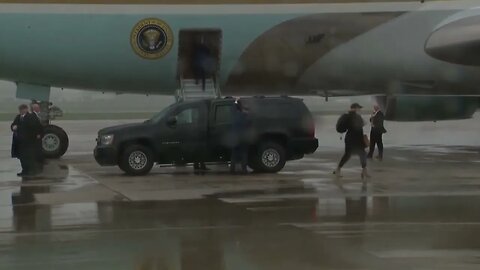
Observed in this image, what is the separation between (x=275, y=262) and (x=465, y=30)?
41.9ft

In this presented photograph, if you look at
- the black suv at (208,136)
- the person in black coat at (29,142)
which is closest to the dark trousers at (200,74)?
the black suv at (208,136)

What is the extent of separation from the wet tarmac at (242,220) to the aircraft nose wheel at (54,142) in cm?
326

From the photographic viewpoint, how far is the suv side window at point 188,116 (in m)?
16.6

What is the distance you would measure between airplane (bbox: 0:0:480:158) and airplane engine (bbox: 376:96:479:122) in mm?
1235

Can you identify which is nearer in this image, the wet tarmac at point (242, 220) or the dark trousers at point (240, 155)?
the wet tarmac at point (242, 220)

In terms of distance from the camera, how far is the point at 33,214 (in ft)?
35.8

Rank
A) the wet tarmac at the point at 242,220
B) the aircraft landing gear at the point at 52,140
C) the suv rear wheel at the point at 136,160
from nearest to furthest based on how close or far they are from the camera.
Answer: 1. the wet tarmac at the point at 242,220
2. the suv rear wheel at the point at 136,160
3. the aircraft landing gear at the point at 52,140

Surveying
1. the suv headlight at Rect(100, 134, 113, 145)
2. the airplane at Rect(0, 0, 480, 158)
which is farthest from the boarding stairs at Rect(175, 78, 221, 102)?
the suv headlight at Rect(100, 134, 113, 145)

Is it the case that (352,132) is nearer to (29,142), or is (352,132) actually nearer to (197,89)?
(197,89)

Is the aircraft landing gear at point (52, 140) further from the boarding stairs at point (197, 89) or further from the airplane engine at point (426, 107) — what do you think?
the airplane engine at point (426, 107)

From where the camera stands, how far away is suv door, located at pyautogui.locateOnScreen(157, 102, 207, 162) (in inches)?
645

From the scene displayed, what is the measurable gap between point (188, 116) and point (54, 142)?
15.9ft

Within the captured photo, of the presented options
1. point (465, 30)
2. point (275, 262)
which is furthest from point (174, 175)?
point (275, 262)

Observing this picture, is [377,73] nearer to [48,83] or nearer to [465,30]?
[465,30]
